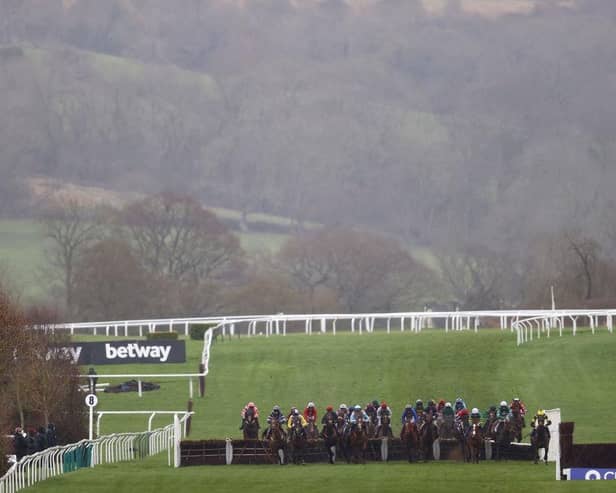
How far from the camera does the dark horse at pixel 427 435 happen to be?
3453 centimetres

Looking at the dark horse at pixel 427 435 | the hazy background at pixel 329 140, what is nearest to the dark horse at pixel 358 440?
the dark horse at pixel 427 435

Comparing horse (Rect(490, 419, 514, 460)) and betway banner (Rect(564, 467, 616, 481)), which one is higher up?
horse (Rect(490, 419, 514, 460))

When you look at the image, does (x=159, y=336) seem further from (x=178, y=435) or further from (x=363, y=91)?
(x=363, y=91)

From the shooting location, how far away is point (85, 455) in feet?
114

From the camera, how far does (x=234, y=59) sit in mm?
172625

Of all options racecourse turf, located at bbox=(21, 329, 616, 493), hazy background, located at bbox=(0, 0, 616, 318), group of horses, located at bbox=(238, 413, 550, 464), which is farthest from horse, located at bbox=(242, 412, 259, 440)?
hazy background, located at bbox=(0, 0, 616, 318)

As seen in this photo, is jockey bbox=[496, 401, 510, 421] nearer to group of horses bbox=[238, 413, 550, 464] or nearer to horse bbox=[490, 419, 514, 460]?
group of horses bbox=[238, 413, 550, 464]

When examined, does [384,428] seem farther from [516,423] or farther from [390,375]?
[390,375]

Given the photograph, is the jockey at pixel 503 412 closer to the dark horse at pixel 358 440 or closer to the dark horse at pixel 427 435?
the dark horse at pixel 427 435

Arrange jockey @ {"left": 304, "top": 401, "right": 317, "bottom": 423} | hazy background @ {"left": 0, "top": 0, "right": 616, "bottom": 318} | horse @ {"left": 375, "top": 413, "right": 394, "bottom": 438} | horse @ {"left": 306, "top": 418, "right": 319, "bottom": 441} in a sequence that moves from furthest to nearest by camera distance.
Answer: hazy background @ {"left": 0, "top": 0, "right": 616, "bottom": 318} < jockey @ {"left": 304, "top": 401, "right": 317, "bottom": 423} < horse @ {"left": 306, "top": 418, "right": 319, "bottom": 441} < horse @ {"left": 375, "top": 413, "right": 394, "bottom": 438}

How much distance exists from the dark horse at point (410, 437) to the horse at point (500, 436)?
1.83 metres

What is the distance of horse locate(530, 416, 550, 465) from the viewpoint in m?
33.8

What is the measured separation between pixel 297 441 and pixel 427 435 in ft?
8.80

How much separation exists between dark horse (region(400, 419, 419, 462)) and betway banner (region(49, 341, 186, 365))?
1451cm
